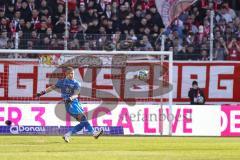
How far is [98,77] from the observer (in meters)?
26.5

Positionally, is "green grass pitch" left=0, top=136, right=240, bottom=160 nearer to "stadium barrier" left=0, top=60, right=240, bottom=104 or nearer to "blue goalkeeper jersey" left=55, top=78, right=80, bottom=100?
"blue goalkeeper jersey" left=55, top=78, right=80, bottom=100

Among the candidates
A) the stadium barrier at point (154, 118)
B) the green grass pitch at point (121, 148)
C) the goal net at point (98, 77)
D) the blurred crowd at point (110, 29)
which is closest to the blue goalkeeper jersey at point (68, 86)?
the green grass pitch at point (121, 148)

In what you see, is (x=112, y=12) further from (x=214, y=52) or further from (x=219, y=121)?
(x=219, y=121)

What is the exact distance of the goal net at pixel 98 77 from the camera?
83.1 feet

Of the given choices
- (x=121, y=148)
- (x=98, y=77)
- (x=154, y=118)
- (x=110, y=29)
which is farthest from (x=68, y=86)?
(x=110, y=29)

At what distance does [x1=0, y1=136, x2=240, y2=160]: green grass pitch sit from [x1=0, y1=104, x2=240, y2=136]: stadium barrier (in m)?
1.73

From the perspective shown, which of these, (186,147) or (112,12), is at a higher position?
(112,12)

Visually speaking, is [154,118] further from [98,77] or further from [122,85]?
[98,77]

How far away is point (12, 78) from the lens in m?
25.8

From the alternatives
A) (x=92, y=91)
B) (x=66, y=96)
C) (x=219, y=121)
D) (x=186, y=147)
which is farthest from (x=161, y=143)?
(x=92, y=91)

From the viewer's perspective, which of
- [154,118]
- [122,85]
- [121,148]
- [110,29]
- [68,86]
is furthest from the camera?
[110,29]

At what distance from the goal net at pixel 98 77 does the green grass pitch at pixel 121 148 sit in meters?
3.45

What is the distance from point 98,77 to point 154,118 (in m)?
3.01

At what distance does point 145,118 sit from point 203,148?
5911 mm
